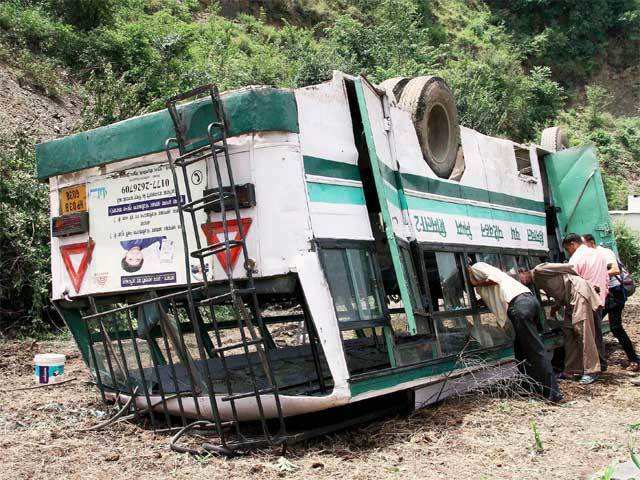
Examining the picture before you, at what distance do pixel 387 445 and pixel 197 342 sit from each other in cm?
153

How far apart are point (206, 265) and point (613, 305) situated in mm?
5365

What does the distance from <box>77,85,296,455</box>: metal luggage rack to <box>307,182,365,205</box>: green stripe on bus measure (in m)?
0.59

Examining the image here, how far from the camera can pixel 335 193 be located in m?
5.55

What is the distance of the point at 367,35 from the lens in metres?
24.0

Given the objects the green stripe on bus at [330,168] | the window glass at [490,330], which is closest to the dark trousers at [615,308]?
the window glass at [490,330]

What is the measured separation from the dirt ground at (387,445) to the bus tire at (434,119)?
225 centimetres

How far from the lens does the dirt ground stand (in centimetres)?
471

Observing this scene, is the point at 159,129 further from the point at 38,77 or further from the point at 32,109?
the point at 38,77

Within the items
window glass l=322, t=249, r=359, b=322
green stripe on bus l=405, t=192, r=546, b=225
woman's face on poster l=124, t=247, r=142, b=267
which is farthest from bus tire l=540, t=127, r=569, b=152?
woman's face on poster l=124, t=247, r=142, b=267

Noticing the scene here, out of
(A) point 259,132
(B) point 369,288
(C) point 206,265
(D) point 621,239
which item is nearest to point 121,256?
(C) point 206,265

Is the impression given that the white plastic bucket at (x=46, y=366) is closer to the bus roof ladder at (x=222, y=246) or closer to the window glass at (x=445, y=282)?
the bus roof ladder at (x=222, y=246)

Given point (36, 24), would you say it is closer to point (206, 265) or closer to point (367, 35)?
point (367, 35)

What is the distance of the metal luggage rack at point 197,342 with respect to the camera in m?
5.00

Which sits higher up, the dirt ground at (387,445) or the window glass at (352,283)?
the window glass at (352,283)
